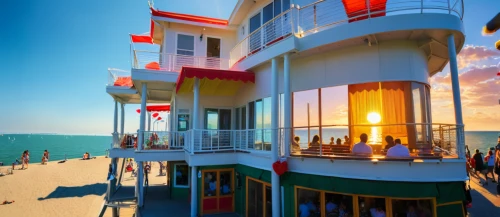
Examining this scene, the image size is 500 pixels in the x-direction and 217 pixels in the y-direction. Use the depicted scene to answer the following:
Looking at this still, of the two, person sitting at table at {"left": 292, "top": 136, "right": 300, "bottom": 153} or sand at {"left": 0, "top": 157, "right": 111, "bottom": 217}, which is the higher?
person sitting at table at {"left": 292, "top": 136, "right": 300, "bottom": 153}

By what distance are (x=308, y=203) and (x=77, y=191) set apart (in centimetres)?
2115

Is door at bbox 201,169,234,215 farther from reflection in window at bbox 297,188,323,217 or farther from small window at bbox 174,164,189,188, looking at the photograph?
reflection in window at bbox 297,188,323,217

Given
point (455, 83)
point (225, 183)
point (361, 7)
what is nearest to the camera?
point (455, 83)

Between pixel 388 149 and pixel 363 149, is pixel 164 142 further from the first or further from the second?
pixel 388 149

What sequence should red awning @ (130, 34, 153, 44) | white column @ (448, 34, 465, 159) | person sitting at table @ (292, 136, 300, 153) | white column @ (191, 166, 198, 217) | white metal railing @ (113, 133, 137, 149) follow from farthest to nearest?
1. red awning @ (130, 34, 153, 44)
2. white metal railing @ (113, 133, 137, 149)
3. white column @ (191, 166, 198, 217)
4. person sitting at table @ (292, 136, 300, 153)
5. white column @ (448, 34, 465, 159)

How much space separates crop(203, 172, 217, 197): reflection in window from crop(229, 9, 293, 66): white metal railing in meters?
5.58

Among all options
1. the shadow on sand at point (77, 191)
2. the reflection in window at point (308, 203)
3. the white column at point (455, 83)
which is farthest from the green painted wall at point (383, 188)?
the shadow on sand at point (77, 191)

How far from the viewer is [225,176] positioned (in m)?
12.3

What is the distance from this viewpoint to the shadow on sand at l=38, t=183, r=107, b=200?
2063 centimetres

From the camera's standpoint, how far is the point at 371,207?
284 inches

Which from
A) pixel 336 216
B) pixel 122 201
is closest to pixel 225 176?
pixel 336 216

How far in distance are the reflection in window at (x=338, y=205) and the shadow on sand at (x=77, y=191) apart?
19.7 m

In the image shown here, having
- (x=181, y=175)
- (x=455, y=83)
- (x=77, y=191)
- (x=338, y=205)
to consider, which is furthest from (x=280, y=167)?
(x=77, y=191)

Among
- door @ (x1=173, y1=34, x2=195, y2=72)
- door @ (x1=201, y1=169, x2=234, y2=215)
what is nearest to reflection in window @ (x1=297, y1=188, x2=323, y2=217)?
door @ (x1=201, y1=169, x2=234, y2=215)
